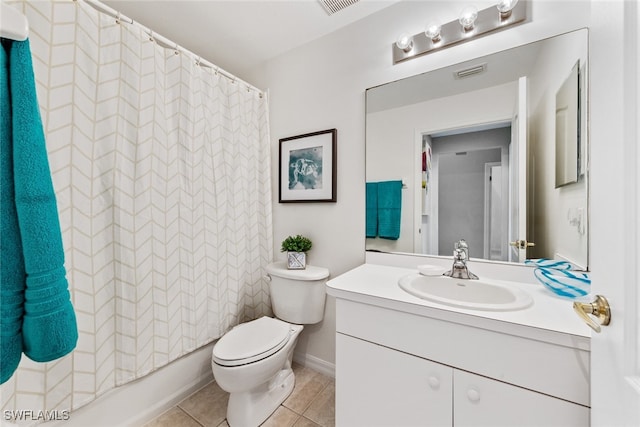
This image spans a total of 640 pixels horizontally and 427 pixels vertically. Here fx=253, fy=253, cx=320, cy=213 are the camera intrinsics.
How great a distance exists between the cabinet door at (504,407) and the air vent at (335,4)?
186 cm

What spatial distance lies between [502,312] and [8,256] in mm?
1269

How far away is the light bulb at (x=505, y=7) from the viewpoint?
44.6 inches

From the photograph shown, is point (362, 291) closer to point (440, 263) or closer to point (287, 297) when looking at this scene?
point (440, 263)

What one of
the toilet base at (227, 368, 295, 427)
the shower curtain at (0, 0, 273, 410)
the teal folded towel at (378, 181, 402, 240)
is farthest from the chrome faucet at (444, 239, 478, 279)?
the shower curtain at (0, 0, 273, 410)

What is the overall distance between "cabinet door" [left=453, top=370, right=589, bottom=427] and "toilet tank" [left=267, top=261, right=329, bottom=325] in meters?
0.90

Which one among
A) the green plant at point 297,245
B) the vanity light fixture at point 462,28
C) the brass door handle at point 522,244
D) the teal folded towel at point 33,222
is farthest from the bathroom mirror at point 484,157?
the teal folded towel at point 33,222

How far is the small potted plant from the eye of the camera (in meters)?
1.67

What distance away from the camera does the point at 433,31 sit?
1.30m

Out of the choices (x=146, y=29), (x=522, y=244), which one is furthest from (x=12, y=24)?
(x=522, y=244)

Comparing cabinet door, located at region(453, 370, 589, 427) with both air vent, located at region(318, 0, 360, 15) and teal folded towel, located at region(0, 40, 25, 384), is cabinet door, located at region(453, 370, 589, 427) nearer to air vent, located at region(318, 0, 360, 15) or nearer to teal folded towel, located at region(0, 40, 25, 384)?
teal folded towel, located at region(0, 40, 25, 384)

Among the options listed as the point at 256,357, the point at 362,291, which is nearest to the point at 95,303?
the point at 256,357

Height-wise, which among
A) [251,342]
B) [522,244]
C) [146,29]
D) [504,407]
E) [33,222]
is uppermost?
[146,29]

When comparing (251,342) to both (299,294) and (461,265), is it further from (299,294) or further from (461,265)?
(461,265)

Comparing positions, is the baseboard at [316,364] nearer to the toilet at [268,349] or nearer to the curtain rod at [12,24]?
the toilet at [268,349]
